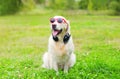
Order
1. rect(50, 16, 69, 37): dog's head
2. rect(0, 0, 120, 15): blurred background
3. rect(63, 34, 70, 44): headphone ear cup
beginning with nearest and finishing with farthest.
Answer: rect(50, 16, 69, 37): dog's head
rect(63, 34, 70, 44): headphone ear cup
rect(0, 0, 120, 15): blurred background

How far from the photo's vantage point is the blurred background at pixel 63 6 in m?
47.5

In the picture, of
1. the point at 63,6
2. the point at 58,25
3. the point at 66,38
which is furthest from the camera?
the point at 63,6

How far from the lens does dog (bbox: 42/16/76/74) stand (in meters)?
7.15

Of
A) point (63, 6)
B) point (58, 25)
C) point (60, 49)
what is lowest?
point (63, 6)

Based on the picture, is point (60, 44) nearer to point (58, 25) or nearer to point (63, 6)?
point (58, 25)

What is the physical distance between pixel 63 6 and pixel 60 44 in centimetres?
5342

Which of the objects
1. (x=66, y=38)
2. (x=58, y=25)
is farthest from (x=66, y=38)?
(x=58, y=25)

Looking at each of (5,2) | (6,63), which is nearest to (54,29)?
(6,63)

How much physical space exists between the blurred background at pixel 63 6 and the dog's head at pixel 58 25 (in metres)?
39.7

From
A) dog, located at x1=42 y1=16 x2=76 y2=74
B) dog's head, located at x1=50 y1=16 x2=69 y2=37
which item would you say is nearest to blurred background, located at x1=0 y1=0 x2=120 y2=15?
dog, located at x1=42 y1=16 x2=76 y2=74

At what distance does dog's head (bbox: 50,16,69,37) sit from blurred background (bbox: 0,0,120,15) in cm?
3969

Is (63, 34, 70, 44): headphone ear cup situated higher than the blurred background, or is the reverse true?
(63, 34, 70, 44): headphone ear cup

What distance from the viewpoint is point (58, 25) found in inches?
280

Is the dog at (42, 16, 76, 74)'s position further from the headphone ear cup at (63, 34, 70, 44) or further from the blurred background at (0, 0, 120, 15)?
the blurred background at (0, 0, 120, 15)
